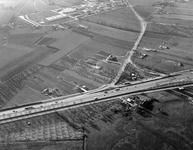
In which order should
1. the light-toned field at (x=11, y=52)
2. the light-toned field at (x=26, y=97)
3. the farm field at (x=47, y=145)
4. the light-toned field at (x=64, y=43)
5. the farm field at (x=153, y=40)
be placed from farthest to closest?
the farm field at (x=153, y=40) < the light-toned field at (x=64, y=43) < the light-toned field at (x=11, y=52) < the light-toned field at (x=26, y=97) < the farm field at (x=47, y=145)

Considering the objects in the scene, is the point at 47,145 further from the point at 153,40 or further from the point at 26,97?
the point at 153,40

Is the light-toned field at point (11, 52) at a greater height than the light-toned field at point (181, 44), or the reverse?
the light-toned field at point (181, 44)

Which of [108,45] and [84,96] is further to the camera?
[108,45]

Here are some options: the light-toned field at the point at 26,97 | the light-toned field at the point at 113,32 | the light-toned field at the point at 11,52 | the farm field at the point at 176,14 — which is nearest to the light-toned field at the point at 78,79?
the light-toned field at the point at 26,97

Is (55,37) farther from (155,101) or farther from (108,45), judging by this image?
(155,101)

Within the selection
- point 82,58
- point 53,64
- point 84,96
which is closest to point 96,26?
point 82,58

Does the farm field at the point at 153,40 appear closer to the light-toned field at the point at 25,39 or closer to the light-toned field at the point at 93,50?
the light-toned field at the point at 93,50

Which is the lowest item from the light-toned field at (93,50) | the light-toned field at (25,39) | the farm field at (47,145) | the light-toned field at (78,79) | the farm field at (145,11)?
the farm field at (47,145)
